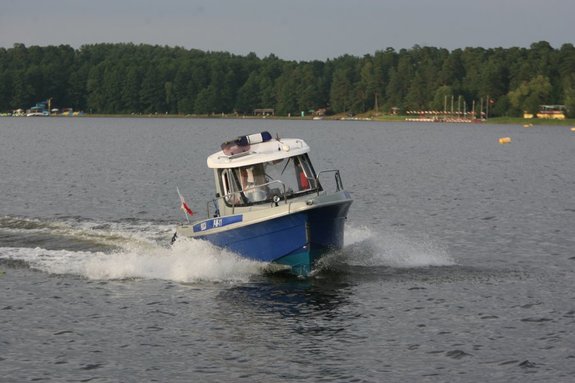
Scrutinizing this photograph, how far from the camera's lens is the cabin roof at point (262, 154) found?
95.3 ft

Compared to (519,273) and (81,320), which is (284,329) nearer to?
(81,320)

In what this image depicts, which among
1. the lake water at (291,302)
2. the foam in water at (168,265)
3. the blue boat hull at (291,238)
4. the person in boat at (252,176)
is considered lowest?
the lake water at (291,302)

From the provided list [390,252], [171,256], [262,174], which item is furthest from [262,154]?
[390,252]

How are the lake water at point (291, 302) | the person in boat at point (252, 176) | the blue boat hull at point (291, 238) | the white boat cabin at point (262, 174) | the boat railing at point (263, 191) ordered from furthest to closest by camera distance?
the person in boat at point (252, 176)
the white boat cabin at point (262, 174)
the boat railing at point (263, 191)
the blue boat hull at point (291, 238)
the lake water at point (291, 302)

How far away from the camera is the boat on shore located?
27.6m

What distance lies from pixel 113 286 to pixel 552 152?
311ft

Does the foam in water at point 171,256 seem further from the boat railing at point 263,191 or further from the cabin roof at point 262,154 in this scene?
the cabin roof at point 262,154

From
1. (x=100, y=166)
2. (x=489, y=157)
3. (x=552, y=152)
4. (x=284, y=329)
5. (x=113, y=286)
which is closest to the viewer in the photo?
(x=284, y=329)

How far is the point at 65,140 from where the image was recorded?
131625mm

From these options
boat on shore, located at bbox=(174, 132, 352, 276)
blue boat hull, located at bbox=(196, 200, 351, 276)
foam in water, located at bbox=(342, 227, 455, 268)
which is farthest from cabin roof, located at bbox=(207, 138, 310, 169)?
foam in water, located at bbox=(342, 227, 455, 268)

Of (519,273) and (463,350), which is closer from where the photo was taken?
(463,350)

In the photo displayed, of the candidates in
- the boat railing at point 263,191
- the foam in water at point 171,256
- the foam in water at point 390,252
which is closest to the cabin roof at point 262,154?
the boat railing at point 263,191

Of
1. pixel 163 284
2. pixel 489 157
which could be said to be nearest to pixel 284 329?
pixel 163 284

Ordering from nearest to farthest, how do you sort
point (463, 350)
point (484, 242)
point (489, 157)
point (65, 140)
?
point (463, 350) → point (484, 242) → point (489, 157) → point (65, 140)
